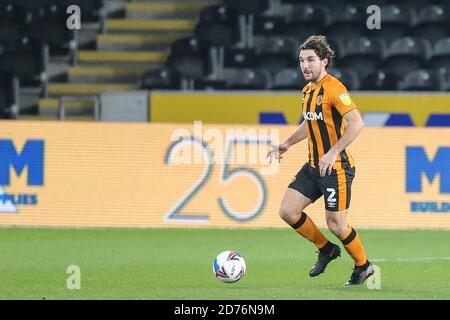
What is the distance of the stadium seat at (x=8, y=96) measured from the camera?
2056 cm

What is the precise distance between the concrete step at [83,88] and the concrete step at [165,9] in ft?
6.11

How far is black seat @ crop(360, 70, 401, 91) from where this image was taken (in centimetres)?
1941

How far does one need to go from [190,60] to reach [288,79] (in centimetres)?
177

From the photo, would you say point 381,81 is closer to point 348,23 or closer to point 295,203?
point 348,23

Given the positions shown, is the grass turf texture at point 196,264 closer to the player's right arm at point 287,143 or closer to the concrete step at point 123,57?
the player's right arm at point 287,143

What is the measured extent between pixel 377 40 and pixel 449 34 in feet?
4.32

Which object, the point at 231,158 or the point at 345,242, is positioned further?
the point at 231,158

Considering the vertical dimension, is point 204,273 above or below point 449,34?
below

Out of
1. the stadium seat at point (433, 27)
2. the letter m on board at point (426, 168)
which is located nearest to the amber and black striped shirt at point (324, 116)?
the letter m on board at point (426, 168)

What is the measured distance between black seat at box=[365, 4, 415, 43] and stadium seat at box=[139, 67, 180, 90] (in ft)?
10.8

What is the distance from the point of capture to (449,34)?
21297mm
